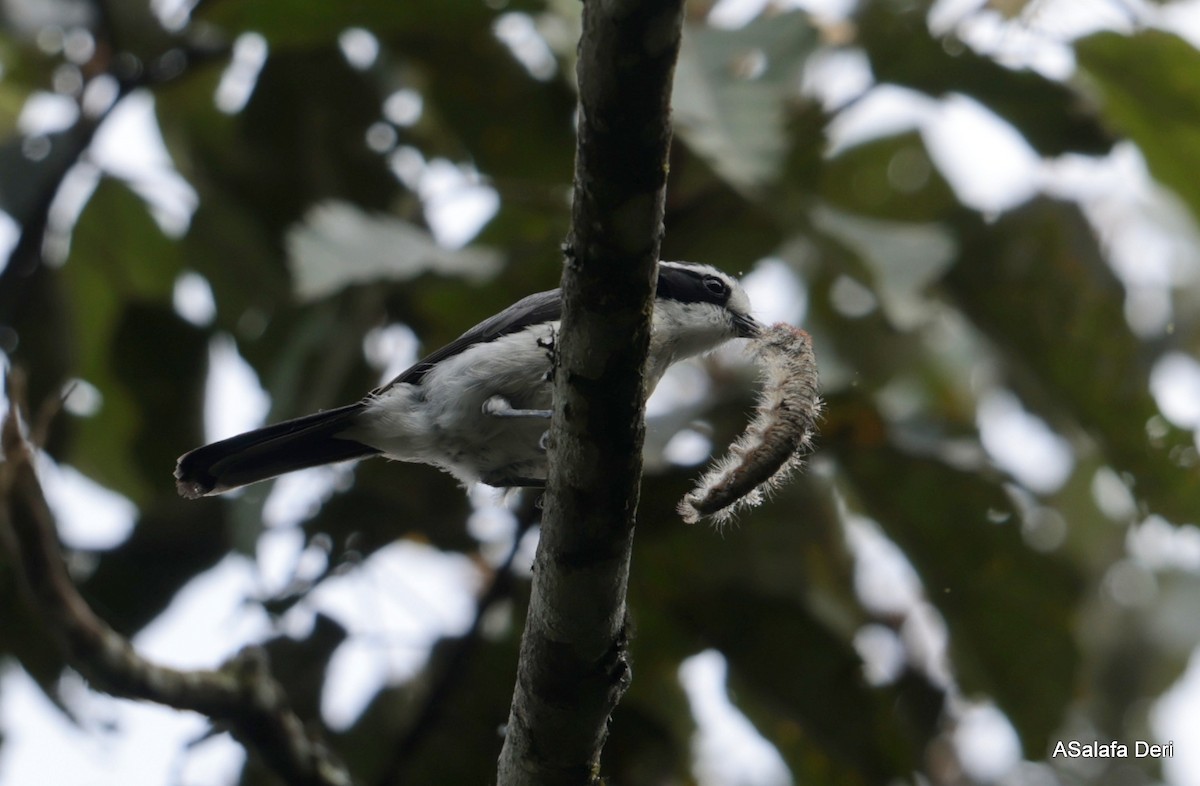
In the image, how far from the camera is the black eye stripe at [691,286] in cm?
386

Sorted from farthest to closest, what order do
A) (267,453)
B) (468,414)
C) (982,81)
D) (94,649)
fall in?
(982,81) < (267,453) < (468,414) < (94,649)

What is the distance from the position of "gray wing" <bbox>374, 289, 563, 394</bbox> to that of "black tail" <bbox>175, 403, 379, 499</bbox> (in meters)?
0.19

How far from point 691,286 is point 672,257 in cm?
46

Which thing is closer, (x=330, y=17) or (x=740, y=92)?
(x=740, y=92)

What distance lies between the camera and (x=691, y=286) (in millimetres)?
3902

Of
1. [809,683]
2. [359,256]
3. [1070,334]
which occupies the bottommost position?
[809,683]

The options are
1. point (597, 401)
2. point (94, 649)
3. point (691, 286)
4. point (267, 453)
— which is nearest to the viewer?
point (597, 401)

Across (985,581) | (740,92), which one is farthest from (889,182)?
(985,581)

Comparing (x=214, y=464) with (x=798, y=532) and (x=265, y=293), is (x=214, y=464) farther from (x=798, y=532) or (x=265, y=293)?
(x=798, y=532)

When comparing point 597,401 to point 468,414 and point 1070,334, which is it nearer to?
point 468,414

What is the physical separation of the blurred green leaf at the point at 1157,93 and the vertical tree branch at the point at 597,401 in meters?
2.90

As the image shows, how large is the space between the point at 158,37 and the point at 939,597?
341cm

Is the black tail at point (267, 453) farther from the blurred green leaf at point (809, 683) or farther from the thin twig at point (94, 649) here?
the blurred green leaf at point (809, 683)

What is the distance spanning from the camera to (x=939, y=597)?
420cm
